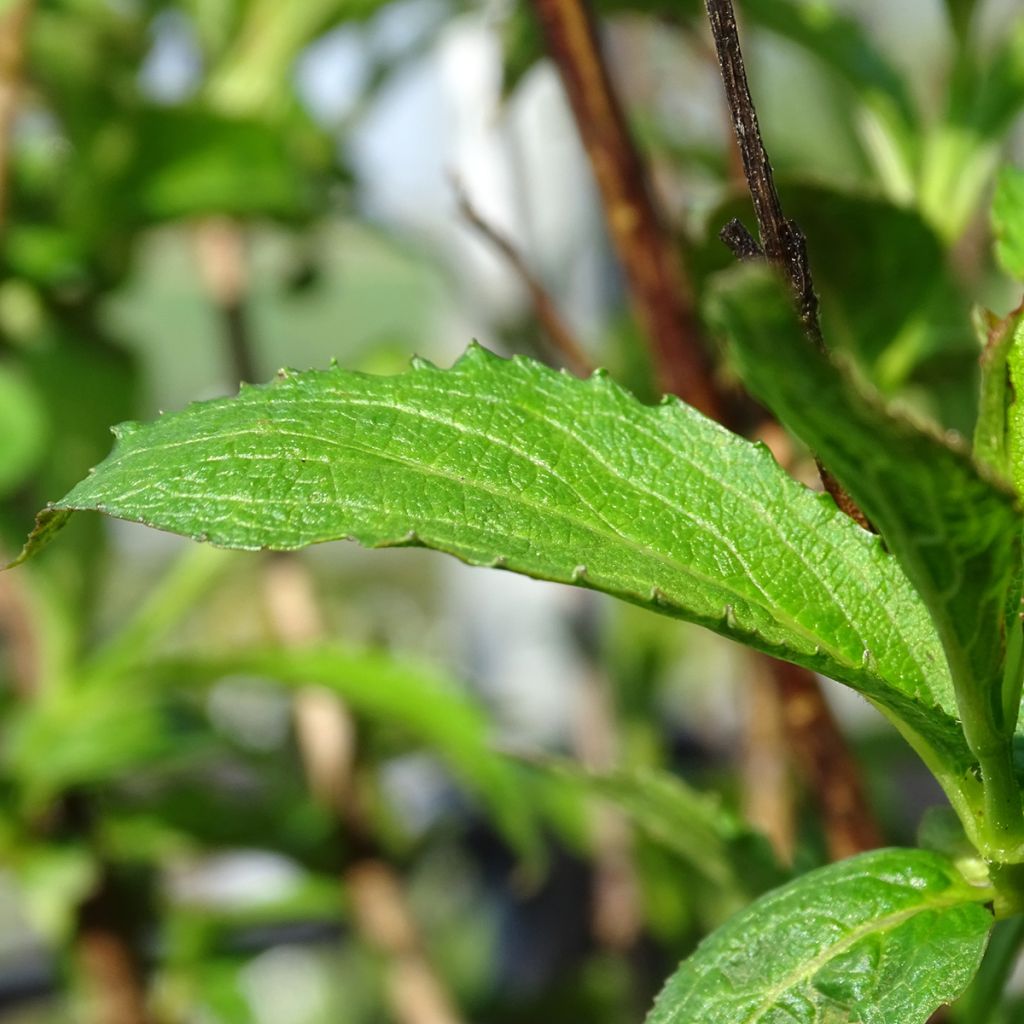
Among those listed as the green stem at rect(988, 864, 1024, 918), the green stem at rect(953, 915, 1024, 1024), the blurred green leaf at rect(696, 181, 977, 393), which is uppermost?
the blurred green leaf at rect(696, 181, 977, 393)

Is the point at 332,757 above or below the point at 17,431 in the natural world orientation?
below

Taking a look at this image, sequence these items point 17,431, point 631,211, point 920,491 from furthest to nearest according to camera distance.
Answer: point 17,431 < point 631,211 < point 920,491

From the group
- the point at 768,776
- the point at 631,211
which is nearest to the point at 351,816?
the point at 768,776

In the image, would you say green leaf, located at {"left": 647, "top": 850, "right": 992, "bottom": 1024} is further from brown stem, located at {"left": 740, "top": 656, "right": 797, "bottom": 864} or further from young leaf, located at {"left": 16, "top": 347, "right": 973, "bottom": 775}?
brown stem, located at {"left": 740, "top": 656, "right": 797, "bottom": 864}

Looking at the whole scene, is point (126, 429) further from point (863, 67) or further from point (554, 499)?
point (863, 67)

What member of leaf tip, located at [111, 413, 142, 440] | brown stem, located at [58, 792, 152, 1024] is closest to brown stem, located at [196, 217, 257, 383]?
brown stem, located at [58, 792, 152, 1024]

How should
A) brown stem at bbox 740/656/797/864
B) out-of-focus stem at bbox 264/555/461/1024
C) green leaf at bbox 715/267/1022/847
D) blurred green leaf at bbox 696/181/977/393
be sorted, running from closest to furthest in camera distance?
green leaf at bbox 715/267/1022/847 < blurred green leaf at bbox 696/181/977/393 < brown stem at bbox 740/656/797/864 < out-of-focus stem at bbox 264/555/461/1024

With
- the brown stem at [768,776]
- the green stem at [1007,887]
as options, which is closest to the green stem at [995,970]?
the green stem at [1007,887]
